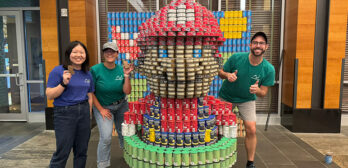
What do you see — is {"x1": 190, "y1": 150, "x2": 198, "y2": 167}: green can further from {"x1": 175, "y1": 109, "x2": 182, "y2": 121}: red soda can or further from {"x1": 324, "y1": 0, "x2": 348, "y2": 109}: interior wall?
{"x1": 324, "y1": 0, "x2": 348, "y2": 109}: interior wall

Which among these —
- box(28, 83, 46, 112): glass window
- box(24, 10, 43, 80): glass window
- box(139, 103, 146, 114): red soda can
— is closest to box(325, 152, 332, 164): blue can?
box(139, 103, 146, 114): red soda can

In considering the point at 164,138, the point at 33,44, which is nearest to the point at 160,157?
the point at 164,138

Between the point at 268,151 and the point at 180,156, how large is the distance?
2.91 meters

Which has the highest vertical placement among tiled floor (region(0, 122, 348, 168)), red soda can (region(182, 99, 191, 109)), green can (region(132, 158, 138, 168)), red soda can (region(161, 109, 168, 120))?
red soda can (region(182, 99, 191, 109))

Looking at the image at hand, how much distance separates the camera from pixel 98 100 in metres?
3.72

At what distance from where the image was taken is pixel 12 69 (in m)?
7.07

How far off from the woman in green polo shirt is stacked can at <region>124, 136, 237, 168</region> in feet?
2.34

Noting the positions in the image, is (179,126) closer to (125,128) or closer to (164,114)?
(164,114)

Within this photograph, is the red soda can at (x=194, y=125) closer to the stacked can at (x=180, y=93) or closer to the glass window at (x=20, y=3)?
the stacked can at (x=180, y=93)

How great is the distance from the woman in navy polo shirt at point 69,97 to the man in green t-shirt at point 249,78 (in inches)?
79.7

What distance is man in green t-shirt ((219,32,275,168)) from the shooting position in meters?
3.55

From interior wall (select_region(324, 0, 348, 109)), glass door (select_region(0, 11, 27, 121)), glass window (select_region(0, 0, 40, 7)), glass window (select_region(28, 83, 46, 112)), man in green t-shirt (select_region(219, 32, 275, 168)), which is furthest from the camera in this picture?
glass window (select_region(28, 83, 46, 112))

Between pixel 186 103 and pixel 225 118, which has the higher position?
pixel 186 103

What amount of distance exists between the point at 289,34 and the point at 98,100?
536cm
